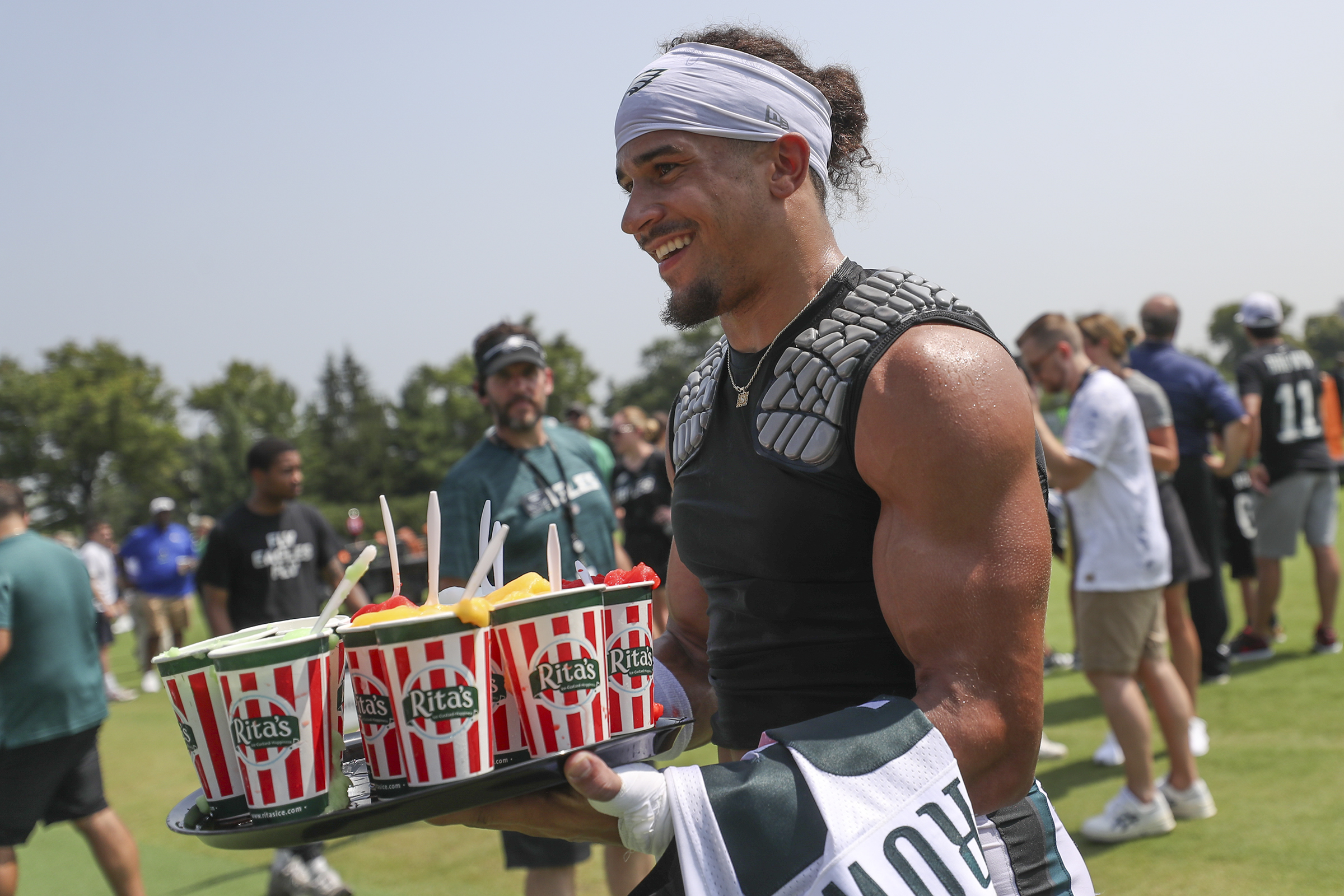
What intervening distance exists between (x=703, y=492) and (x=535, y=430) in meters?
2.88

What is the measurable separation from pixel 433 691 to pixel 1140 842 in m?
4.37

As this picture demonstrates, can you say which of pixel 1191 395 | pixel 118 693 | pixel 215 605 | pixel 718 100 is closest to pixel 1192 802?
pixel 1191 395

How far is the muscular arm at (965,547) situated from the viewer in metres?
1.51

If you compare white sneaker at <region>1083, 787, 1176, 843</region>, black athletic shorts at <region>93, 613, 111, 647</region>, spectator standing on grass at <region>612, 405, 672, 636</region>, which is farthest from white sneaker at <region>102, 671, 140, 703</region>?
white sneaker at <region>1083, 787, 1176, 843</region>

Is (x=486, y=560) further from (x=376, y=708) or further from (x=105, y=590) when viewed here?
(x=105, y=590)

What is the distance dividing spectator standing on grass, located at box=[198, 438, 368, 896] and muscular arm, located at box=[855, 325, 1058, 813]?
16.5 ft

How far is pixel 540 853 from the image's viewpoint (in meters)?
3.79

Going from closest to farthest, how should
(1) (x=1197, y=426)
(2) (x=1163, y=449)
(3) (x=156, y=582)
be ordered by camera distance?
(2) (x=1163, y=449), (1) (x=1197, y=426), (3) (x=156, y=582)

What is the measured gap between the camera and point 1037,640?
1.57 metres

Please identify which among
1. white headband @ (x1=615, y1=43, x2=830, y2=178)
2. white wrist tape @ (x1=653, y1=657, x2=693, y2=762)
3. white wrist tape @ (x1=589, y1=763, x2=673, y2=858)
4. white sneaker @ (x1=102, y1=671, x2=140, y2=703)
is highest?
white headband @ (x1=615, y1=43, x2=830, y2=178)

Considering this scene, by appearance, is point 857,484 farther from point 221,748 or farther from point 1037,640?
point 221,748

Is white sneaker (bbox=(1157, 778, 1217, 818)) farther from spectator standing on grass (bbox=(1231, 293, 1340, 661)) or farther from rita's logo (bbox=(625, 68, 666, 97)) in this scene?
rita's logo (bbox=(625, 68, 666, 97))

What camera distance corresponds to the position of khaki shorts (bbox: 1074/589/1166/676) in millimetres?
4844

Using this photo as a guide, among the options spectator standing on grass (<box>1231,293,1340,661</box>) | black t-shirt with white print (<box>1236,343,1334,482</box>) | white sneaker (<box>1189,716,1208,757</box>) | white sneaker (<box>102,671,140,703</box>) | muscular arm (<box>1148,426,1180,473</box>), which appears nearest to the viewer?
white sneaker (<box>1189,716,1208,757</box>)
